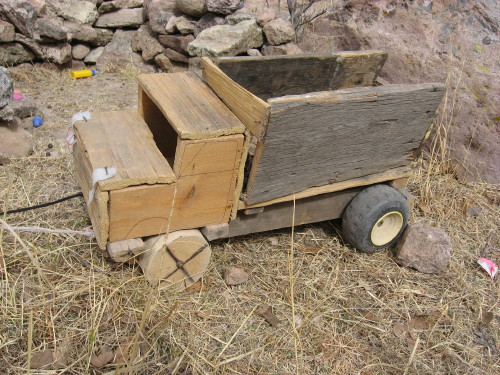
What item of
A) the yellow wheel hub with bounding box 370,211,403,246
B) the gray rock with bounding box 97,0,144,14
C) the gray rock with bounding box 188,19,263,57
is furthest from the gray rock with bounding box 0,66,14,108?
the yellow wheel hub with bounding box 370,211,403,246

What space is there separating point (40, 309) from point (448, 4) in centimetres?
379

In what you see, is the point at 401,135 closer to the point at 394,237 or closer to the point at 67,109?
the point at 394,237

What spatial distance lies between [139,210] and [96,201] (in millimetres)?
204

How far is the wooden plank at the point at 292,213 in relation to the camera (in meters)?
2.79

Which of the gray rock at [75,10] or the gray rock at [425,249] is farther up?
the gray rock at [425,249]

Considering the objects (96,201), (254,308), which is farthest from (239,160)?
(254,308)

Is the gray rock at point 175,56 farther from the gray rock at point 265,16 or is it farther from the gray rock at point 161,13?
the gray rock at point 265,16

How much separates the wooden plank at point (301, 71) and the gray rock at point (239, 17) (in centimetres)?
199

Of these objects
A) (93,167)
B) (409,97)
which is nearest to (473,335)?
(409,97)

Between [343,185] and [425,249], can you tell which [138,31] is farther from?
[425,249]

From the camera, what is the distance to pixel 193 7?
5336 millimetres

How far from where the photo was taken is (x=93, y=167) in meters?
2.26

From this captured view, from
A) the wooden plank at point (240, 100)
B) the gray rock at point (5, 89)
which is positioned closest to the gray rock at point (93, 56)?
the gray rock at point (5, 89)

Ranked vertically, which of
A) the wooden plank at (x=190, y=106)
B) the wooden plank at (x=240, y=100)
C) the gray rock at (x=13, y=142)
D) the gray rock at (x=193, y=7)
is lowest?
the gray rock at (x=13, y=142)
